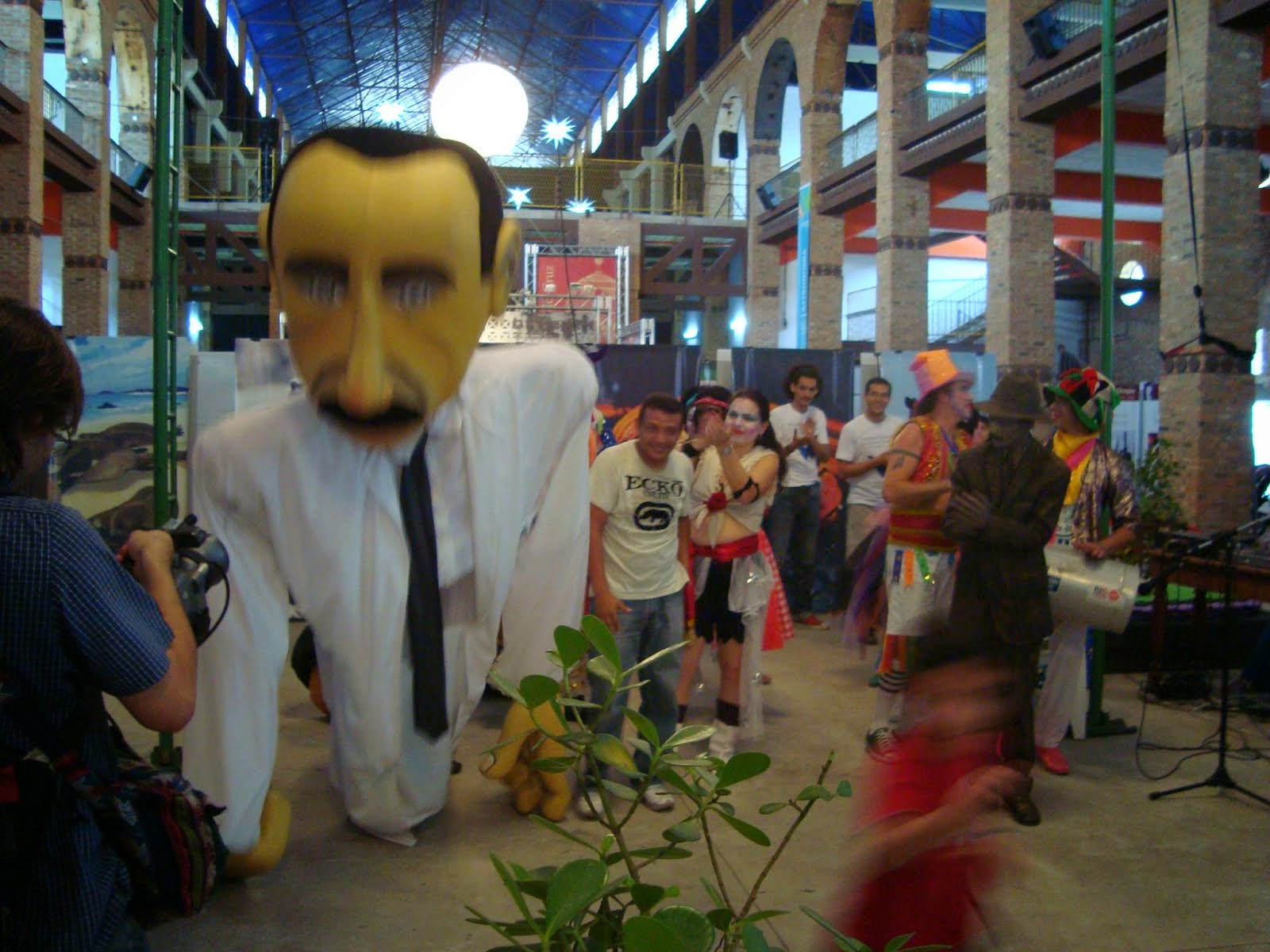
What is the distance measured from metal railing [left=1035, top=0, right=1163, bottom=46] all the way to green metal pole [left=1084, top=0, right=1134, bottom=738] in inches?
322

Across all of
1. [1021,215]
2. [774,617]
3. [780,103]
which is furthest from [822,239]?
[774,617]

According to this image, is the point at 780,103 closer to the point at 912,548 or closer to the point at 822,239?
the point at 822,239

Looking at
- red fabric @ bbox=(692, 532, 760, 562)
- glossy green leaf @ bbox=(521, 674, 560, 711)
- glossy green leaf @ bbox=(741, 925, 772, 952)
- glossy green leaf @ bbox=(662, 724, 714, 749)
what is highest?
glossy green leaf @ bbox=(521, 674, 560, 711)

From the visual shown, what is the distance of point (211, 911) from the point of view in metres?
3.15

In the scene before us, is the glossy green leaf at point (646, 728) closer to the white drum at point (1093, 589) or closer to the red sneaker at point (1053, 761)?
the white drum at point (1093, 589)

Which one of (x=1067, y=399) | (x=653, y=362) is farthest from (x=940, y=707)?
(x=653, y=362)

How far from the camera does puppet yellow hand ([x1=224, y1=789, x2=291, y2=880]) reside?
3.16 meters

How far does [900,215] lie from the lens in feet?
51.3

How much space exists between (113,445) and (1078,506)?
6.77 meters

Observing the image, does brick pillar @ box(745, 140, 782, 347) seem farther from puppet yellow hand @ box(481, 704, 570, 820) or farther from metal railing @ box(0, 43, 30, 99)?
puppet yellow hand @ box(481, 704, 570, 820)

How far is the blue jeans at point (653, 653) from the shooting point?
4.01 metres

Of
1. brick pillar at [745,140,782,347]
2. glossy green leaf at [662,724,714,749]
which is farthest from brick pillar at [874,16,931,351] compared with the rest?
glossy green leaf at [662,724,714,749]

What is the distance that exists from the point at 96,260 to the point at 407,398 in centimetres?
1594

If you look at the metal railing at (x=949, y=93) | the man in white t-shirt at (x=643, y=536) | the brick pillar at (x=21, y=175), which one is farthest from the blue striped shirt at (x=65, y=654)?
the metal railing at (x=949, y=93)
